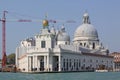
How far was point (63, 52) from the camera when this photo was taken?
108 metres

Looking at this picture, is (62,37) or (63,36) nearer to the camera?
(63,36)

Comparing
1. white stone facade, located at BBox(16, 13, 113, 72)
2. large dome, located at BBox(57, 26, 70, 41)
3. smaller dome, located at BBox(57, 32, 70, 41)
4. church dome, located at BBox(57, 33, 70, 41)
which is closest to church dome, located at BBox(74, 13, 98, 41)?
white stone facade, located at BBox(16, 13, 113, 72)

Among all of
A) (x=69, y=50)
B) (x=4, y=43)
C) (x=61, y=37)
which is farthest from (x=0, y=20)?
(x=69, y=50)

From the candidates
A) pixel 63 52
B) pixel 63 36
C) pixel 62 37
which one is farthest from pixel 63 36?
pixel 63 52

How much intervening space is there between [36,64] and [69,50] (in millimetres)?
9908

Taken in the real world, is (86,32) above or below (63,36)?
above

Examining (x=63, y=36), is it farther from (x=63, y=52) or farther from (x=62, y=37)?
(x=63, y=52)

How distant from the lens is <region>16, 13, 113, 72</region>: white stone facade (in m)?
107

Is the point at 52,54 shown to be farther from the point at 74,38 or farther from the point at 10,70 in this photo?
the point at 74,38

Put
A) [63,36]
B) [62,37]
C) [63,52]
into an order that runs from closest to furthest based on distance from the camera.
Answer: [63,52], [63,36], [62,37]

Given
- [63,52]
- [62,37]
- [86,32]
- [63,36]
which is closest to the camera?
[63,52]

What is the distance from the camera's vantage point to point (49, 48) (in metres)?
108

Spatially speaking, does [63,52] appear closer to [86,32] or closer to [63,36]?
[63,36]

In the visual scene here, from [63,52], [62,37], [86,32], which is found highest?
[86,32]
